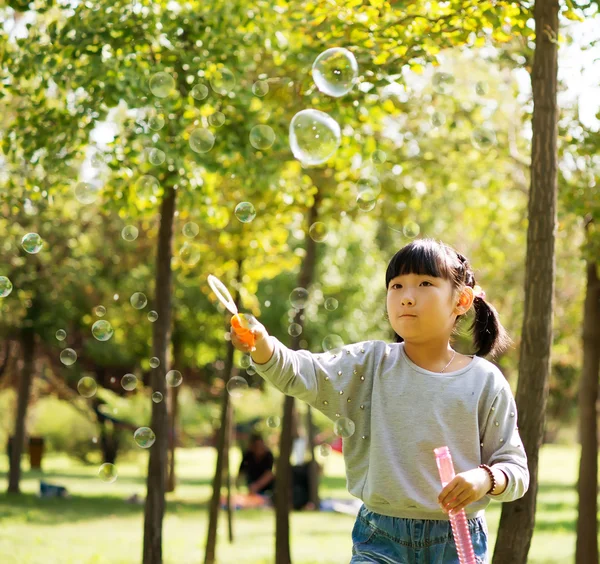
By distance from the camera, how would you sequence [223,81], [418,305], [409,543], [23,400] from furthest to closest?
[23,400], [223,81], [418,305], [409,543]

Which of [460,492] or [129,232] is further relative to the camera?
[129,232]

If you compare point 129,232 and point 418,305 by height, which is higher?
point 129,232

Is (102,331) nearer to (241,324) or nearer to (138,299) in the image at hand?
(138,299)

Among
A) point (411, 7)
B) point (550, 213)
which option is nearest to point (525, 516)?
point (550, 213)

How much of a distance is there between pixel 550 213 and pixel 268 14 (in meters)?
3.26

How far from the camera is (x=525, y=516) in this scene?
469 centimetres

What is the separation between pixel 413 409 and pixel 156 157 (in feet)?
12.1

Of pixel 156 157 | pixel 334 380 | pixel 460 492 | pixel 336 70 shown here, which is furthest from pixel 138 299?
pixel 460 492

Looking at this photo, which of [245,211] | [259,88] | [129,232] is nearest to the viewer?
[245,211]

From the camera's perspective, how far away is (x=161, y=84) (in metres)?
6.20

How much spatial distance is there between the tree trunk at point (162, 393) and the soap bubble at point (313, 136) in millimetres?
2288

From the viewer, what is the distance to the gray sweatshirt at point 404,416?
10.6 feet

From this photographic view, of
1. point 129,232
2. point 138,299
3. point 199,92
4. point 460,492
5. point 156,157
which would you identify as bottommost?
point 460,492

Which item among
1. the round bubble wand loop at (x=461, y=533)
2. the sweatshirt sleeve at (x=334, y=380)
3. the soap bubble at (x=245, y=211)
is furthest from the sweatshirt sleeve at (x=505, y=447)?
the soap bubble at (x=245, y=211)
